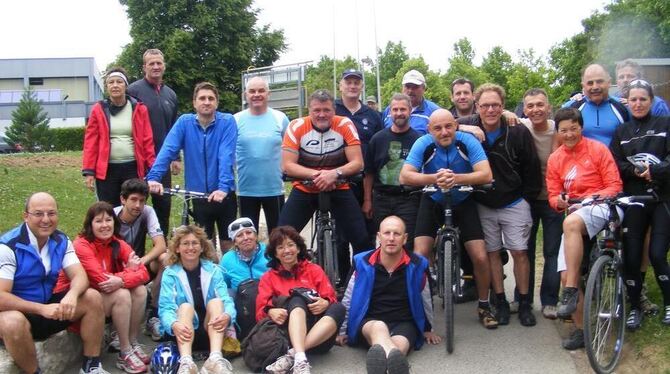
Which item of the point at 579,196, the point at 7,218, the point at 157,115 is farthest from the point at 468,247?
the point at 7,218

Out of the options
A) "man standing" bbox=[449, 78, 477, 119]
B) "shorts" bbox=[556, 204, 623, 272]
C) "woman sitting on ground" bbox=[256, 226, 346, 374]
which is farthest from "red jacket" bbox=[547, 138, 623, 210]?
"woman sitting on ground" bbox=[256, 226, 346, 374]

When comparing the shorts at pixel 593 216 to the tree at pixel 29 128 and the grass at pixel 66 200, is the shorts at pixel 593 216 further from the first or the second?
the tree at pixel 29 128

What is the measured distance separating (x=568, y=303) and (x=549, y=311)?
142 centimetres

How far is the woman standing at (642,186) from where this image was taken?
18.4 feet

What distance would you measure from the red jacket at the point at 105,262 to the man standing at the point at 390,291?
169cm

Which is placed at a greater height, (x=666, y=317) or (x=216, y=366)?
(x=666, y=317)

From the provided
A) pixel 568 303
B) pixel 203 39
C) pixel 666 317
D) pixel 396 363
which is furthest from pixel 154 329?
A: pixel 203 39

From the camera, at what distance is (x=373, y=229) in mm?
7219

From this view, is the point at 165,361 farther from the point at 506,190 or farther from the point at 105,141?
the point at 506,190

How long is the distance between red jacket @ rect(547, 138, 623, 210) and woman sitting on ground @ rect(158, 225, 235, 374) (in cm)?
278

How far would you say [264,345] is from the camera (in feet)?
17.8

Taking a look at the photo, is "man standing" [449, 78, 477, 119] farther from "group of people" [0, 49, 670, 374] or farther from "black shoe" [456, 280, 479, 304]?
"black shoe" [456, 280, 479, 304]

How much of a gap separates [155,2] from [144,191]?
3854 centimetres

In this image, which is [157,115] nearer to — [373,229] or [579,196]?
[373,229]
